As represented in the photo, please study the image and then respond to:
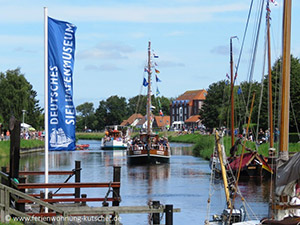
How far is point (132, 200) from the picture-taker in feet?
106

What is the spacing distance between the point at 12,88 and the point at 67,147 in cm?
9186

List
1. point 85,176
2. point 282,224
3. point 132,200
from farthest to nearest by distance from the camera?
point 85,176
point 132,200
point 282,224

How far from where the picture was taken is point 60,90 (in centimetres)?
1834

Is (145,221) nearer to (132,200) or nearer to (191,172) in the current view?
(132,200)

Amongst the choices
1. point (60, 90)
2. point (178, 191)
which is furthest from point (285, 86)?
point (178, 191)

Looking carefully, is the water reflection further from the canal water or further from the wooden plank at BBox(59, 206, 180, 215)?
the wooden plank at BBox(59, 206, 180, 215)

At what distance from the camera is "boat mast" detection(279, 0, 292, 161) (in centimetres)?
1587

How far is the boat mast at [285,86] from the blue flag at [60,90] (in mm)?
5984

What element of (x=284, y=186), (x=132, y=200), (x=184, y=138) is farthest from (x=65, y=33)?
(x=184, y=138)

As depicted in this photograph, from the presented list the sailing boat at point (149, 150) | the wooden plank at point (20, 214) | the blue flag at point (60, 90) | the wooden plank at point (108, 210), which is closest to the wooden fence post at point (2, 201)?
the wooden plank at point (20, 214)

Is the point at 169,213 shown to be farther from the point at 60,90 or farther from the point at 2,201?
the point at 60,90

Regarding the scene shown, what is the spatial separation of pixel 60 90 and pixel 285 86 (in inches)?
253

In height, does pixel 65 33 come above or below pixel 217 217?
above

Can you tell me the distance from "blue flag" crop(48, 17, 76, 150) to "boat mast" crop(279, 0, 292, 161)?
5.98m
